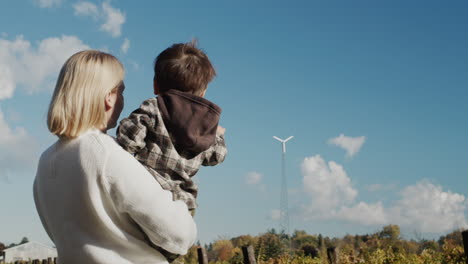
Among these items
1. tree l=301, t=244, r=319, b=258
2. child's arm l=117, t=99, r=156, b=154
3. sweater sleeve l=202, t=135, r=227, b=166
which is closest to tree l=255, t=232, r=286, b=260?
tree l=301, t=244, r=319, b=258

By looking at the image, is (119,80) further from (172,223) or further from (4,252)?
(4,252)

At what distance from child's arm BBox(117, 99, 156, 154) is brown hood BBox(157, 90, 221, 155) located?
8 centimetres

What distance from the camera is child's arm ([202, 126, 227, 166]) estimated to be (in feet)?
7.80

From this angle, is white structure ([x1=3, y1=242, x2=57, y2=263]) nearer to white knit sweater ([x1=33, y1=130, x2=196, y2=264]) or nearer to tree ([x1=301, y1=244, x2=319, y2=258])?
tree ([x1=301, y1=244, x2=319, y2=258])

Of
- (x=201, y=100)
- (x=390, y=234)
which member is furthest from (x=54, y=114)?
(x=390, y=234)

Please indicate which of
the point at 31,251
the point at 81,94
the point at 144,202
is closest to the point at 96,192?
the point at 144,202

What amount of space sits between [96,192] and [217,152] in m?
0.80

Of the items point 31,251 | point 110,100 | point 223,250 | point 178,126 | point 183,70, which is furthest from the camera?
point 31,251

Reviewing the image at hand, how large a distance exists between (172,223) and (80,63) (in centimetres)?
71

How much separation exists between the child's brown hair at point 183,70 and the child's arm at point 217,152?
9.2 inches

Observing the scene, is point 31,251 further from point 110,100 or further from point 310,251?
point 110,100

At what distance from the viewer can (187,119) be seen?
2189 millimetres

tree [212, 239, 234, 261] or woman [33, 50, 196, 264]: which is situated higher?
tree [212, 239, 234, 261]

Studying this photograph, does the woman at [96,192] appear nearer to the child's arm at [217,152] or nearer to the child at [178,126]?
the child at [178,126]
